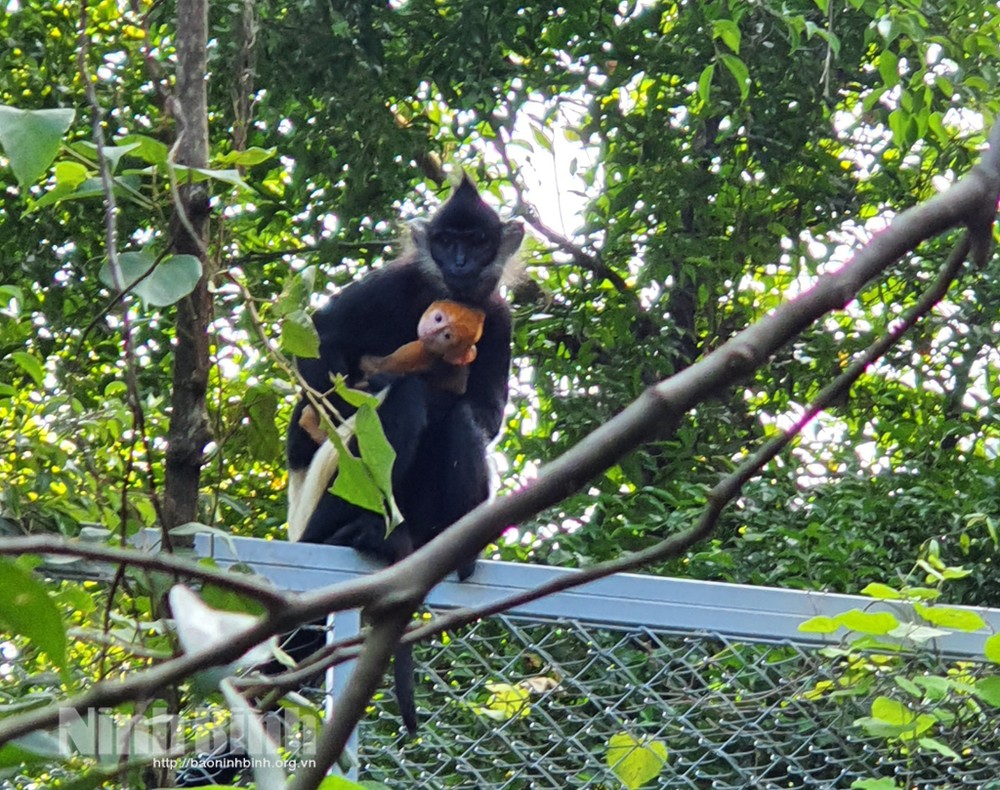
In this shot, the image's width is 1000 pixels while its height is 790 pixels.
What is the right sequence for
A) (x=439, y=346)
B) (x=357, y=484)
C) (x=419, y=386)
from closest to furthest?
(x=357, y=484) < (x=419, y=386) < (x=439, y=346)

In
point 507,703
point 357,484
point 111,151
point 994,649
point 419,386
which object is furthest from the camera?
point 419,386

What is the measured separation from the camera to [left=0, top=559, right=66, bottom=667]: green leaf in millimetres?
531

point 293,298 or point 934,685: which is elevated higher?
point 293,298

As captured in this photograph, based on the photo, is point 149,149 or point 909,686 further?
point 909,686

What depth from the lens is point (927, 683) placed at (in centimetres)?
204

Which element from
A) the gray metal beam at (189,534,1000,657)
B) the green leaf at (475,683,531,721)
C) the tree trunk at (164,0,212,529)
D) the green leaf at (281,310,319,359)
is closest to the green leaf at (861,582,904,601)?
the gray metal beam at (189,534,1000,657)

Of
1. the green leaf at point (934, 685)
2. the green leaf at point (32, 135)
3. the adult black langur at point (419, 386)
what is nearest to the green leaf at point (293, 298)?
the green leaf at point (32, 135)

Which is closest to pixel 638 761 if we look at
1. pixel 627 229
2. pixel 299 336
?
pixel 299 336

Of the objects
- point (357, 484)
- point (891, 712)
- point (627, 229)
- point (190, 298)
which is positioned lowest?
point (891, 712)

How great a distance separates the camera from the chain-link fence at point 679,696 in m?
2.15

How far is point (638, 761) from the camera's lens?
5.54 feet

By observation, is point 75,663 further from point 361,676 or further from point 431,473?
point 431,473

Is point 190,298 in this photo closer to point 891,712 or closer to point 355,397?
point 355,397

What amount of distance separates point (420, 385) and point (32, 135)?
3.07 meters
